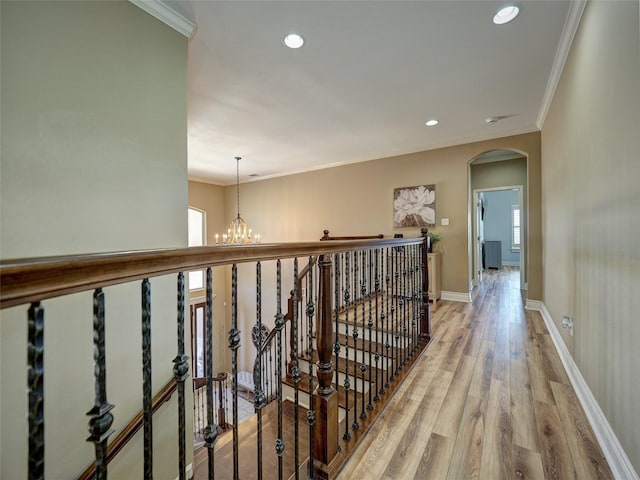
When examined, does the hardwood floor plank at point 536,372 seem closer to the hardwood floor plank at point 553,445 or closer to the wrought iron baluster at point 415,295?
the hardwood floor plank at point 553,445

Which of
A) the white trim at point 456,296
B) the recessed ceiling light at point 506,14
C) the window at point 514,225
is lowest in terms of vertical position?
the white trim at point 456,296

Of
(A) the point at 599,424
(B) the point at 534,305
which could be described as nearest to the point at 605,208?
(A) the point at 599,424

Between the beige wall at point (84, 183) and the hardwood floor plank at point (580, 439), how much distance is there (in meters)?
2.27

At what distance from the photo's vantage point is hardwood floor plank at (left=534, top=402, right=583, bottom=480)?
4.28 feet

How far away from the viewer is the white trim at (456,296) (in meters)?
4.47

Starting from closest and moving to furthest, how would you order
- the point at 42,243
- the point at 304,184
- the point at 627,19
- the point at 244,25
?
1. the point at 627,19
2. the point at 42,243
3. the point at 244,25
4. the point at 304,184

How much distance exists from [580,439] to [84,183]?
9.72 ft

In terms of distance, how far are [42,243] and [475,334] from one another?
140 inches

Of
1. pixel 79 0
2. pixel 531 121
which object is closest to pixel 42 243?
pixel 79 0

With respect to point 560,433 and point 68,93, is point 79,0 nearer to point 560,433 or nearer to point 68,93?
point 68,93

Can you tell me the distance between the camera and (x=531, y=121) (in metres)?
3.78

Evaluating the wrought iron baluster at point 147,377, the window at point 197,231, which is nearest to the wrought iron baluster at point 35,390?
the wrought iron baluster at point 147,377

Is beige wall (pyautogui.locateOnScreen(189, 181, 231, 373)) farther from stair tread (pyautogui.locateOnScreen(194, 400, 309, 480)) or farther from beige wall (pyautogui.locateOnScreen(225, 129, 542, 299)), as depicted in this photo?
stair tread (pyautogui.locateOnScreen(194, 400, 309, 480))

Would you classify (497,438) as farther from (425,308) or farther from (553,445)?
(425,308)
